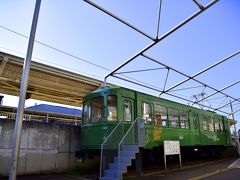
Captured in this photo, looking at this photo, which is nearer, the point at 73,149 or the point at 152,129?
the point at 152,129

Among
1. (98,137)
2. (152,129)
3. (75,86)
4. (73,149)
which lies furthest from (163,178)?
(75,86)

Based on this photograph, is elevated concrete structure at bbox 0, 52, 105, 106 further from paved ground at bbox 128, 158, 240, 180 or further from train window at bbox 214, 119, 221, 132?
train window at bbox 214, 119, 221, 132

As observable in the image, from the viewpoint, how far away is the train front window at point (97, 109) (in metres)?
8.59

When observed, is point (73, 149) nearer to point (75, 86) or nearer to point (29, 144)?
point (29, 144)

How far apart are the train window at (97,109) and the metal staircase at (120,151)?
3.24 feet

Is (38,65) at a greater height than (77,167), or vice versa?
(38,65)

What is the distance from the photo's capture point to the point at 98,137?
8328 millimetres

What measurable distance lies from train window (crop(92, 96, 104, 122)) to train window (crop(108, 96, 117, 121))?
0.34m

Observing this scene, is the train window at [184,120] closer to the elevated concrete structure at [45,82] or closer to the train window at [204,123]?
the train window at [204,123]

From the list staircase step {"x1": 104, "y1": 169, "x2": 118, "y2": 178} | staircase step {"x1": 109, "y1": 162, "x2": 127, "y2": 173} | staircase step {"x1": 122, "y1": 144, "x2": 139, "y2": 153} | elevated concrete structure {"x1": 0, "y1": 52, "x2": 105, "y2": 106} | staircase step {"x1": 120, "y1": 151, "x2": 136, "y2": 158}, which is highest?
elevated concrete structure {"x1": 0, "y1": 52, "x2": 105, "y2": 106}

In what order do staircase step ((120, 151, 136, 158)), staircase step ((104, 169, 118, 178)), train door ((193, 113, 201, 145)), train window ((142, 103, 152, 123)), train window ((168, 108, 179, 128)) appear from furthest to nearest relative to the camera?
1. train door ((193, 113, 201, 145))
2. train window ((168, 108, 179, 128))
3. train window ((142, 103, 152, 123))
4. staircase step ((120, 151, 136, 158))
5. staircase step ((104, 169, 118, 178))

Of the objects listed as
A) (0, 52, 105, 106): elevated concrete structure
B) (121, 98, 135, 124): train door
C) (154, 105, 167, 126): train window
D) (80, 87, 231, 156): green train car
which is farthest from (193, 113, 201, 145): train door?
(0, 52, 105, 106): elevated concrete structure

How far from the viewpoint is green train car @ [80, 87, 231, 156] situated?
838 cm

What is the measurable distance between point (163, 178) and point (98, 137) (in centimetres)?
267
